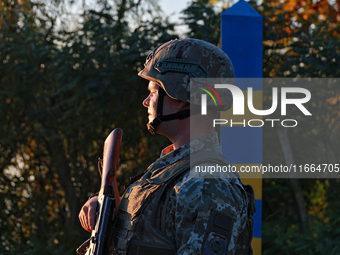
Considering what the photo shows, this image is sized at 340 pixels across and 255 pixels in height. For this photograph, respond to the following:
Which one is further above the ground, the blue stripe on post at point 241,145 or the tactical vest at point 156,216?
the blue stripe on post at point 241,145

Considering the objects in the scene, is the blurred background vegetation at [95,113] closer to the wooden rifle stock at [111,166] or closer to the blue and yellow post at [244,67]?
the blue and yellow post at [244,67]

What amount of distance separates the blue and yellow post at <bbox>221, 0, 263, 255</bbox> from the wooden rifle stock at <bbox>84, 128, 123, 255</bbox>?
1.24 metres

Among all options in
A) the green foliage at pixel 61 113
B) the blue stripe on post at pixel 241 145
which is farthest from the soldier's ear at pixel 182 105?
the green foliage at pixel 61 113

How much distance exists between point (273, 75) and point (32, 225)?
3215 mm

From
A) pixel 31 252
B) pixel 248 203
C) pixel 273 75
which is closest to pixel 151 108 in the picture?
pixel 248 203

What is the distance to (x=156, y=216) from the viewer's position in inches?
53.6

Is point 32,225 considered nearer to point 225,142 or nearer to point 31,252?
point 31,252

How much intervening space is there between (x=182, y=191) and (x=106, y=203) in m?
0.51

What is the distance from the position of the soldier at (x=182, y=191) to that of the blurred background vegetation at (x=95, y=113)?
226 centimetres

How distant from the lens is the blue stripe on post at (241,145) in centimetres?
291

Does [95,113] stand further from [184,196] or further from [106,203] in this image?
[184,196]

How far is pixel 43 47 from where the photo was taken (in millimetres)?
4168

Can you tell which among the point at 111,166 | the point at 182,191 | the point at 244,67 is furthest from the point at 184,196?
the point at 244,67

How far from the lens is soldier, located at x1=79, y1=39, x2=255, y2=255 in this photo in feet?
4.02
